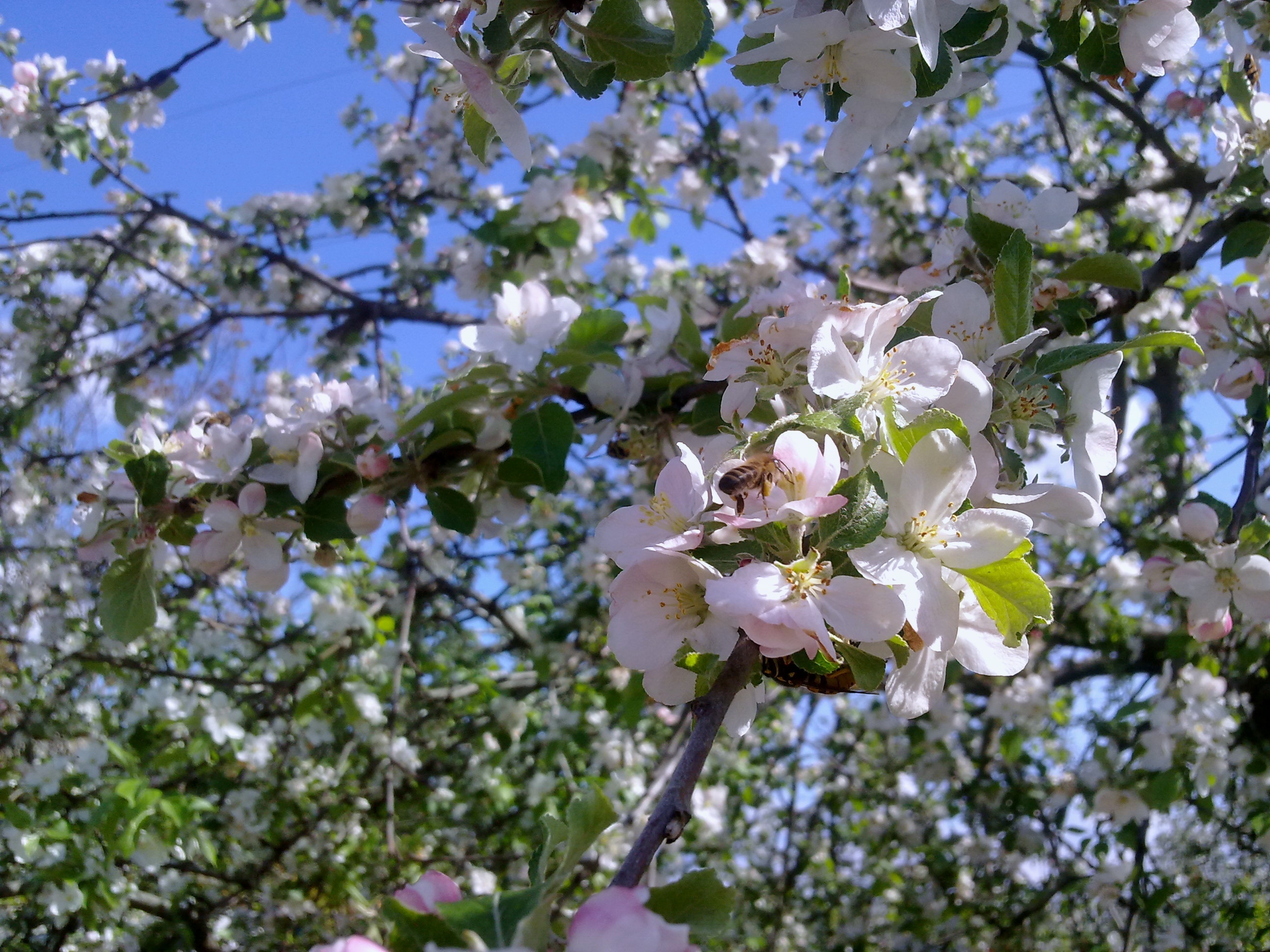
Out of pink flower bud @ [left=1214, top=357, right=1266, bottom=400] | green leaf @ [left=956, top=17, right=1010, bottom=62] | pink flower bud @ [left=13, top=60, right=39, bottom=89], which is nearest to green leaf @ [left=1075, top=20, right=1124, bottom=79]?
green leaf @ [left=956, top=17, right=1010, bottom=62]

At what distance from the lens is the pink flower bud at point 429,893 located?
0.55m

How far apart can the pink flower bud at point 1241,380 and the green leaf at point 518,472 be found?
108 cm

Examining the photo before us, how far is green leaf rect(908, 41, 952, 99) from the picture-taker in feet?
2.79

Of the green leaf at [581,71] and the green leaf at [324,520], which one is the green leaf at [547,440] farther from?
the green leaf at [581,71]

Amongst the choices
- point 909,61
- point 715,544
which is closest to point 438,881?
point 715,544

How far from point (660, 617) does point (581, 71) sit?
0.49 meters

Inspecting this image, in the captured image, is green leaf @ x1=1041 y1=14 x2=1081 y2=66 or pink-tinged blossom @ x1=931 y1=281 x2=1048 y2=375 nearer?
pink-tinged blossom @ x1=931 y1=281 x2=1048 y2=375

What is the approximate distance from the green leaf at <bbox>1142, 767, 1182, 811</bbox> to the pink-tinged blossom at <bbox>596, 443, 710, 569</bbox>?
1.99 metres

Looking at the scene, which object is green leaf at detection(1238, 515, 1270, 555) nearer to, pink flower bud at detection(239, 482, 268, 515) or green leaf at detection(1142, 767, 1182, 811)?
green leaf at detection(1142, 767, 1182, 811)

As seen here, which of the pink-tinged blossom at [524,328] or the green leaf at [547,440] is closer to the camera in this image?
the green leaf at [547,440]

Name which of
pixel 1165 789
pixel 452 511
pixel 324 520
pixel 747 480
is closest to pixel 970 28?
pixel 747 480

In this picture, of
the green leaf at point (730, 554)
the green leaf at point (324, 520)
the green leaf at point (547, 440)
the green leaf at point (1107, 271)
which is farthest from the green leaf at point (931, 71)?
the green leaf at point (324, 520)

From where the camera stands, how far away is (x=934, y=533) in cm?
69

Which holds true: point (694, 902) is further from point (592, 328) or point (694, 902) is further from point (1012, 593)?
point (592, 328)
